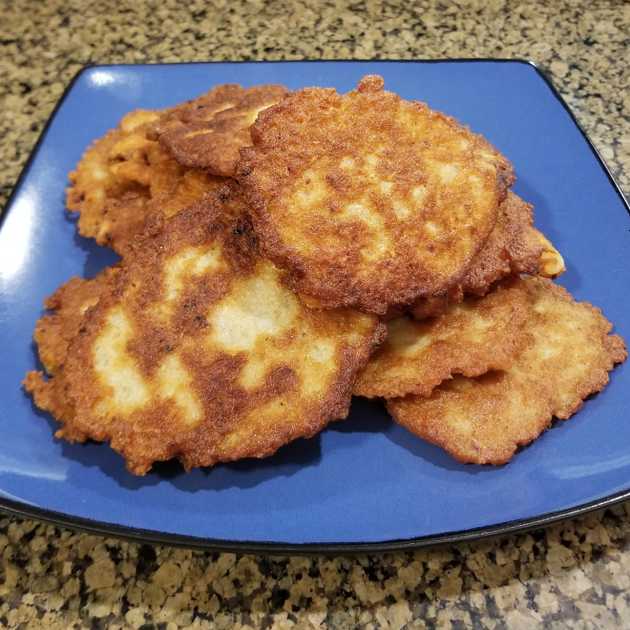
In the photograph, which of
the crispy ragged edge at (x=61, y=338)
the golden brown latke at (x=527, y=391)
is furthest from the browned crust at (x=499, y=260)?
the crispy ragged edge at (x=61, y=338)

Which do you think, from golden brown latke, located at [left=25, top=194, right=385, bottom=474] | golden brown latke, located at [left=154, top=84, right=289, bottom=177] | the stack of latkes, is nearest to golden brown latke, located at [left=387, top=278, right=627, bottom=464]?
the stack of latkes

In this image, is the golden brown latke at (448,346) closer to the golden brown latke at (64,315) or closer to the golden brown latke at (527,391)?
the golden brown latke at (527,391)

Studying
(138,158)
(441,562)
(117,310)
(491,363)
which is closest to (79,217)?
(138,158)

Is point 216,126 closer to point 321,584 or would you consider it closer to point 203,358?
point 203,358

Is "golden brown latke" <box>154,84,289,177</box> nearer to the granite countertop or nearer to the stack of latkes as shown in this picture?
the stack of latkes

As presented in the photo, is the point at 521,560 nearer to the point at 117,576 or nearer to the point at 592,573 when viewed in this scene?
the point at 592,573

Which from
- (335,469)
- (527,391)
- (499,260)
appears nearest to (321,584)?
(335,469)
